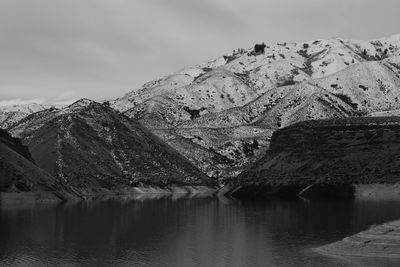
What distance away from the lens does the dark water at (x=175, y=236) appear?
94.8 meters

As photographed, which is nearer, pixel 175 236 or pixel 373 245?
pixel 373 245

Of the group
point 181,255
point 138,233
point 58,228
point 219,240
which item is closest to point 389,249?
point 181,255

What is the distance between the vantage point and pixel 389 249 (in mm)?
91250

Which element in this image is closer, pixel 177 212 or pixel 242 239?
pixel 242 239

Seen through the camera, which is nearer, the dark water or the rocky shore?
the rocky shore

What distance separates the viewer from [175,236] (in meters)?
127

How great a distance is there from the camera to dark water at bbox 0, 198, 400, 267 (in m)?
94.8

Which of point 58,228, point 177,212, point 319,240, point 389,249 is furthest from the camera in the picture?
point 177,212

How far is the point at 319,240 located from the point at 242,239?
43.4 feet

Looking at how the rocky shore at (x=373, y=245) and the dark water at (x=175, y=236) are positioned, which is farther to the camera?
the dark water at (x=175, y=236)

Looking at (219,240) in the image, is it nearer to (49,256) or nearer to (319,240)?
(319,240)

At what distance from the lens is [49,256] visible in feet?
322

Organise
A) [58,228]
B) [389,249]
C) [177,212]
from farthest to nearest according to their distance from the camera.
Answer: [177,212] → [58,228] → [389,249]

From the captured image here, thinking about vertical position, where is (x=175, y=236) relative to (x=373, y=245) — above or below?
below
